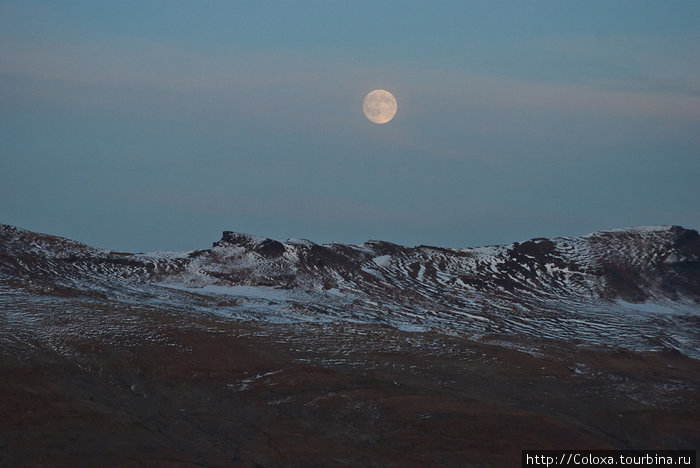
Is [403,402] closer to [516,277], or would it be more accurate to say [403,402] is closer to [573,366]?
[573,366]

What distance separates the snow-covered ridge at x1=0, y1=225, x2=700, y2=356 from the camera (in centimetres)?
6950

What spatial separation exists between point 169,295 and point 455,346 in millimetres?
31990

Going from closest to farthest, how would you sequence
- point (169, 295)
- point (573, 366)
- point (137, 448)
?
1. point (137, 448)
2. point (573, 366)
3. point (169, 295)

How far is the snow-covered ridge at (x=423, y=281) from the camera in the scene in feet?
228

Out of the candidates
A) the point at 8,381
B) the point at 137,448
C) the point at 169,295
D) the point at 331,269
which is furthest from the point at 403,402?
the point at 331,269

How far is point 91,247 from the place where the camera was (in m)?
89.8

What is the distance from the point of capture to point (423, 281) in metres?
94.6

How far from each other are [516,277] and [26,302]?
6956 centimetres

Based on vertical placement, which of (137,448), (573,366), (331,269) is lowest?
(137,448)

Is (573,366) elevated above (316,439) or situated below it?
above

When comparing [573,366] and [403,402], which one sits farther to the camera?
[573,366]

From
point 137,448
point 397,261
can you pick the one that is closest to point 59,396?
point 137,448

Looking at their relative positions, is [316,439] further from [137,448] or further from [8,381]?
[8,381]

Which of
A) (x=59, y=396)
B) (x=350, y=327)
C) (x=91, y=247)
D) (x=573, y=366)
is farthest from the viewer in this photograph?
(x=91, y=247)
